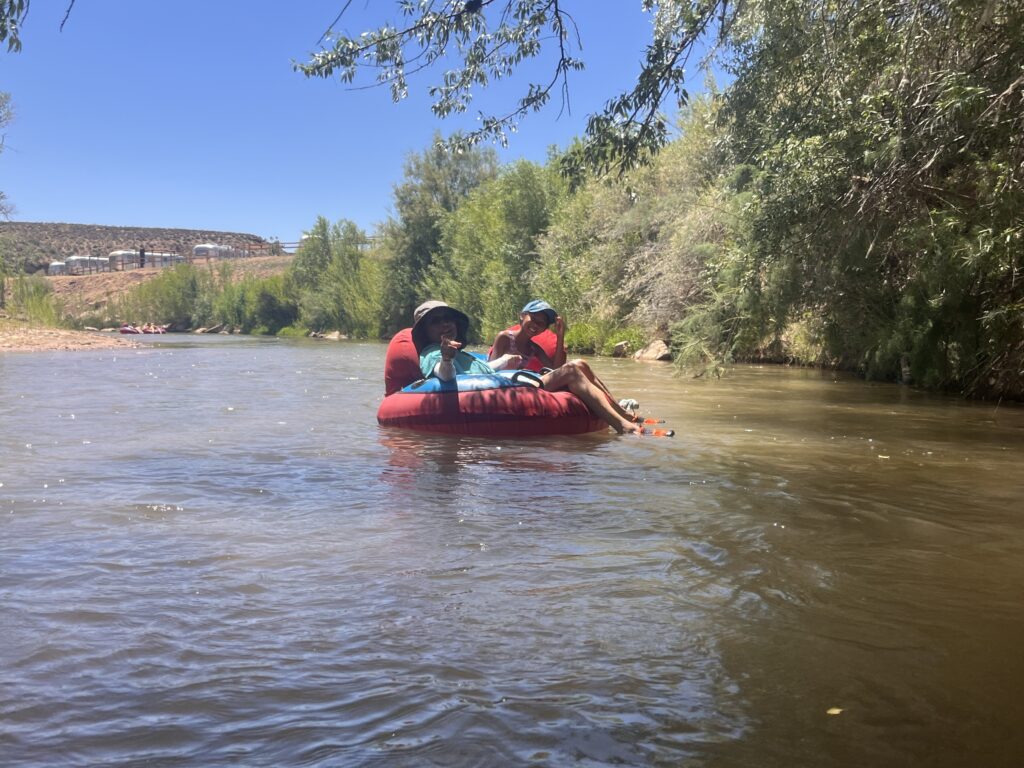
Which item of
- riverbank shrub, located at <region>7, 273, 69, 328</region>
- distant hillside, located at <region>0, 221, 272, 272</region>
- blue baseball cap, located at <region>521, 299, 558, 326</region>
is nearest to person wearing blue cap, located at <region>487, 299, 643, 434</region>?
blue baseball cap, located at <region>521, 299, 558, 326</region>

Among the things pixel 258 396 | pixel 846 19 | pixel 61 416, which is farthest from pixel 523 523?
pixel 258 396

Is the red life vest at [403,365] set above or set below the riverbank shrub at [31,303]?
below

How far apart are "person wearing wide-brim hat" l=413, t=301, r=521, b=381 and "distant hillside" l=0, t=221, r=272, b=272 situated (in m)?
74.5

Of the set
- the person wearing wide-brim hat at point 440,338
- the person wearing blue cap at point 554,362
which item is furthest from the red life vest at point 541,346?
the person wearing wide-brim hat at point 440,338

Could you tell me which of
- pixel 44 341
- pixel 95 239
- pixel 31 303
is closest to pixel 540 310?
pixel 44 341

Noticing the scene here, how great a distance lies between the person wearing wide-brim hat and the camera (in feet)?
28.7

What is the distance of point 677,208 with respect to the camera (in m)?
23.1

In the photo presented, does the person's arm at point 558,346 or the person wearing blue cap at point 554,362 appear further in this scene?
the person's arm at point 558,346

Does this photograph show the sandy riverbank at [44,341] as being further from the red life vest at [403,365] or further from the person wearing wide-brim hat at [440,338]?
the person wearing wide-brim hat at [440,338]

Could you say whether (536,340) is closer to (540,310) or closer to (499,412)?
(540,310)

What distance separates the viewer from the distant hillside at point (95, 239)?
81.0m

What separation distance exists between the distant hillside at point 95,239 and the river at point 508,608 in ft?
255

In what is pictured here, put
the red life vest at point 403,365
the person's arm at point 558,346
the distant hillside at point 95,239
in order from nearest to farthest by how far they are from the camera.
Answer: the red life vest at point 403,365
the person's arm at point 558,346
the distant hillside at point 95,239

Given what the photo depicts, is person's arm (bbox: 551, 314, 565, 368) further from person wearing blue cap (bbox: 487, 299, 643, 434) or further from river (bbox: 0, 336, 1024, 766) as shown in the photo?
river (bbox: 0, 336, 1024, 766)
